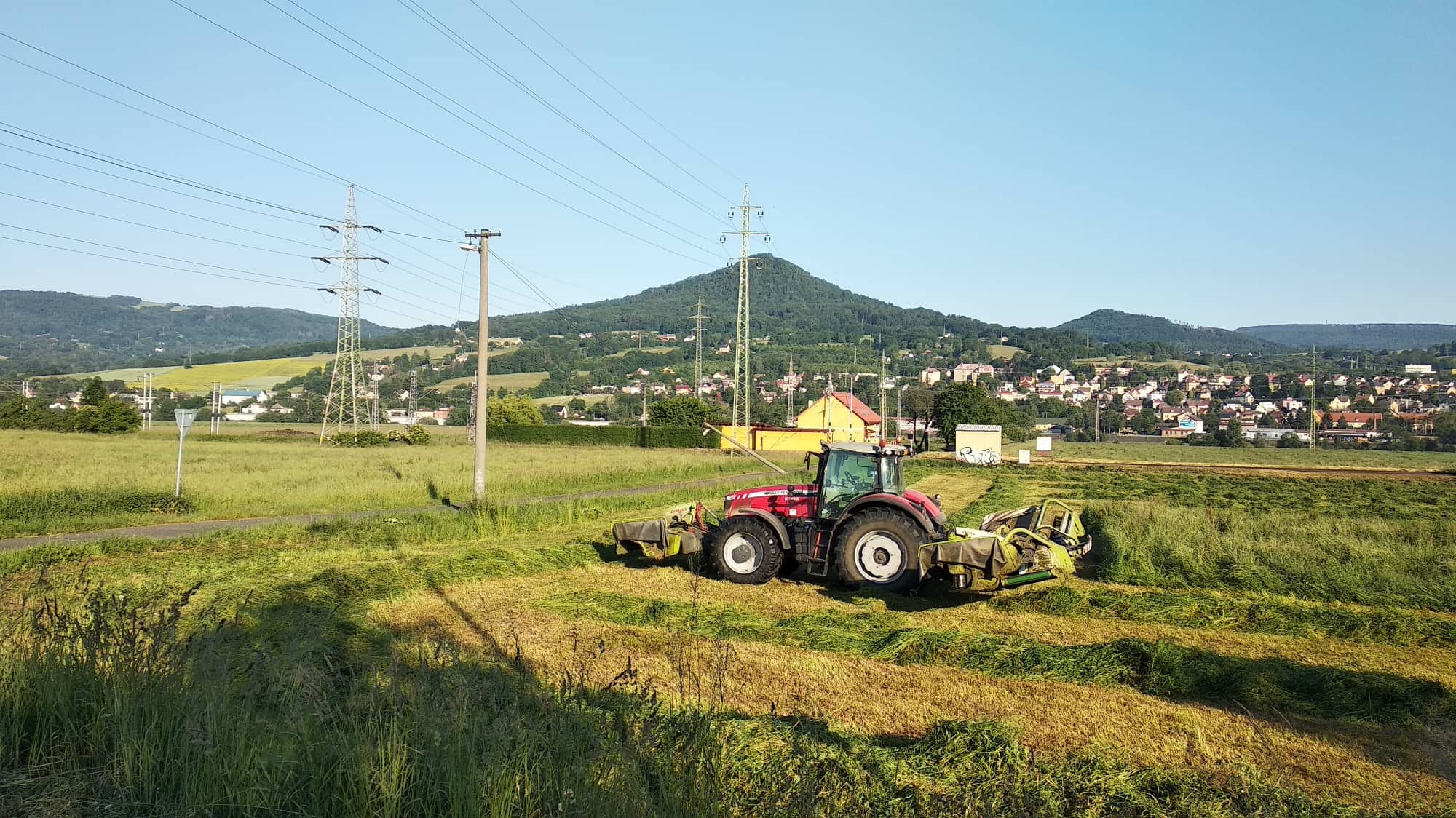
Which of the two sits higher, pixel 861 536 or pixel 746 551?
pixel 861 536

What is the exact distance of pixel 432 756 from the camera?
4328 millimetres

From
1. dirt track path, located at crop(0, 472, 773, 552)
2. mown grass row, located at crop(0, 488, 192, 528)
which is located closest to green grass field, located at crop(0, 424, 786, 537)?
mown grass row, located at crop(0, 488, 192, 528)

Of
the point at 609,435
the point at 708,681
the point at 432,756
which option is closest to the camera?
the point at 432,756

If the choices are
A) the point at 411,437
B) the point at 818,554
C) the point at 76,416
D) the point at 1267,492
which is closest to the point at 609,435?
the point at 411,437

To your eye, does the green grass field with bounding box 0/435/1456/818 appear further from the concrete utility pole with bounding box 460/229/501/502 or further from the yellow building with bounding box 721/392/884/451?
the yellow building with bounding box 721/392/884/451

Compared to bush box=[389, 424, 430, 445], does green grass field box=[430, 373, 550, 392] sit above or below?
above

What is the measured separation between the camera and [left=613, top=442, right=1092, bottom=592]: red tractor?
436 inches

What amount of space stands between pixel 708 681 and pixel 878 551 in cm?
498

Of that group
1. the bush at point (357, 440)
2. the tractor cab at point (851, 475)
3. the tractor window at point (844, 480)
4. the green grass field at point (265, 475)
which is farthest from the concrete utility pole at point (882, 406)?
the bush at point (357, 440)

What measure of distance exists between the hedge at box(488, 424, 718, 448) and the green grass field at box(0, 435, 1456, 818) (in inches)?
1837

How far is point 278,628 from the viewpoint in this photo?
9.20 m

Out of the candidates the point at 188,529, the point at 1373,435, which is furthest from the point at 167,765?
the point at 1373,435

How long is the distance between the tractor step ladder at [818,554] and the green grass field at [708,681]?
0.46m

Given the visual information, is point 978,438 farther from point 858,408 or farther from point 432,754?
point 432,754
